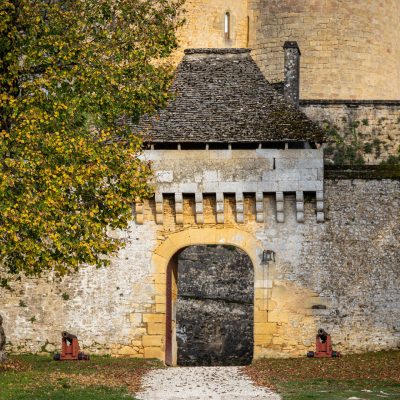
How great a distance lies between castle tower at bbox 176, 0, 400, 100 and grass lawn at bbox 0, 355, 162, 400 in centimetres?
1623

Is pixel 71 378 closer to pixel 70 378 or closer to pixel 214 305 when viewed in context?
pixel 70 378

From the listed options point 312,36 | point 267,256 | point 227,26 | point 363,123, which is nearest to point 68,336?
point 267,256

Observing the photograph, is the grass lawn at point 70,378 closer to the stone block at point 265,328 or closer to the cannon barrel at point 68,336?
the cannon barrel at point 68,336

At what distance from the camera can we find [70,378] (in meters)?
22.7

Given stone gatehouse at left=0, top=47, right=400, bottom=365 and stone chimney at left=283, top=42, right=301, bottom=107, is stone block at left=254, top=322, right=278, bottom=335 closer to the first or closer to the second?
stone gatehouse at left=0, top=47, right=400, bottom=365

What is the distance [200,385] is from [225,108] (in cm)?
837

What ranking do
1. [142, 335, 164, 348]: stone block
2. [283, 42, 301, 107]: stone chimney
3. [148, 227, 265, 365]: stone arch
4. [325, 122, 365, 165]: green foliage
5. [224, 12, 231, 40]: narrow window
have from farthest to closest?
[224, 12, 231, 40]: narrow window < [325, 122, 365, 165]: green foliage < [283, 42, 301, 107]: stone chimney < [148, 227, 265, 365]: stone arch < [142, 335, 164, 348]: stone block

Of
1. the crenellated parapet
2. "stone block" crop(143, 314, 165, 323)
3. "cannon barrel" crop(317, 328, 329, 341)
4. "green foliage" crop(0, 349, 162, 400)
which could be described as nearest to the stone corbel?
the crenellated parapet

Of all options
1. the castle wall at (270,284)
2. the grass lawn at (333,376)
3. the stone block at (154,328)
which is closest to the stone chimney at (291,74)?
the castle wall at (270,284)

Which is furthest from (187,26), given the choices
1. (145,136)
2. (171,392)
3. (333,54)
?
(171,392)

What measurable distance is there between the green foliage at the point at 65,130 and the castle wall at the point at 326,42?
→ 600 inches

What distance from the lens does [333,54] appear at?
40312 mm

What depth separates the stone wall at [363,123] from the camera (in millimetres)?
37781

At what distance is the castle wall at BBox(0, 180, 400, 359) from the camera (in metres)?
27.4
